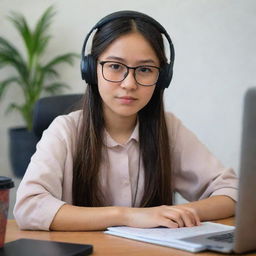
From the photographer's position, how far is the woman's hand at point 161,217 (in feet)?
3.78

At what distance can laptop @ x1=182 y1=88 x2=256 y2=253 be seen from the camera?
0.78 metres

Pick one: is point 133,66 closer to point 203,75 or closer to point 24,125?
point 203,75

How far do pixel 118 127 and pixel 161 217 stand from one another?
1.55 feet

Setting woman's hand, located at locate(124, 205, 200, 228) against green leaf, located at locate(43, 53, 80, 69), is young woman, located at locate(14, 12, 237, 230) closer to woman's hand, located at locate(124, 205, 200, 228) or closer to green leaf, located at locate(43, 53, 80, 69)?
woman's hand, located at locate(124, 205, 200, 228)

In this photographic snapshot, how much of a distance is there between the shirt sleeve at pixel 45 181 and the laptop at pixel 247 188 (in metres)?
0.49

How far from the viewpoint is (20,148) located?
399 centimetres

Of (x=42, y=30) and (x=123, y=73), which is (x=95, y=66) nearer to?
(x=123, y=73)

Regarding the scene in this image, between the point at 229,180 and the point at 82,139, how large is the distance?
438 millimetres

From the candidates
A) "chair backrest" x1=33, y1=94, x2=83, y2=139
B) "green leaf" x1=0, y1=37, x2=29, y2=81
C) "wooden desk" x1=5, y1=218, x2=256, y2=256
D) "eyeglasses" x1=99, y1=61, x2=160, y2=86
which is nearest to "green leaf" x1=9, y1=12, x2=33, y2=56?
"green leaf" x1=0, y1=37, x2=29, y2=81

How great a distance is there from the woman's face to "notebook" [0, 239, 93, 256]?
21.1 inches

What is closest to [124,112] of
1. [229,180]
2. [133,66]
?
[133,66]

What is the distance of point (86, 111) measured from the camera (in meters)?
1.53

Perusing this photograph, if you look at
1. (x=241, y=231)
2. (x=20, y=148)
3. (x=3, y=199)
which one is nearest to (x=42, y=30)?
(x=20, y=148)

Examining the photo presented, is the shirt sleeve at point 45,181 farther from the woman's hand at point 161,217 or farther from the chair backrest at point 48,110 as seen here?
the chair backrest at point 48,110
